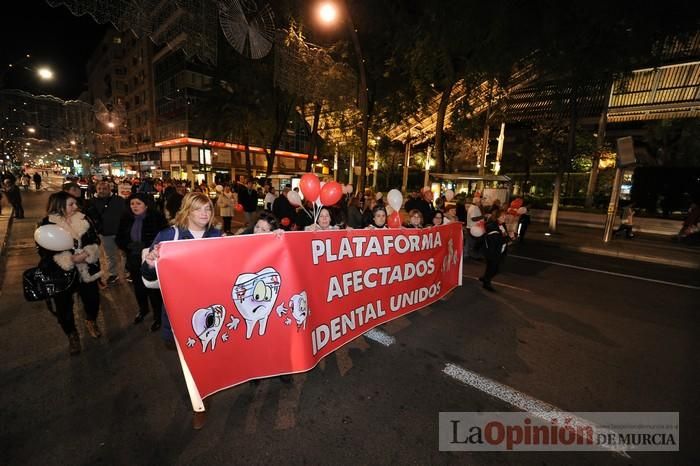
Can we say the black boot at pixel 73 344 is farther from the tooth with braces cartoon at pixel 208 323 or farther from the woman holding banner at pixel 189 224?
the tooth with braces cartoon at pixel 208 323

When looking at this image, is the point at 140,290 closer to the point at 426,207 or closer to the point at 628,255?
the point at 426,207

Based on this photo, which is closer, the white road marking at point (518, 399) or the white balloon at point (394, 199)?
the white road marking at point (518, 399)

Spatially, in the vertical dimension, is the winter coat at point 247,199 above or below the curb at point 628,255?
above

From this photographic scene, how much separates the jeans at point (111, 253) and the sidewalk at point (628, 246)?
13.4 meters

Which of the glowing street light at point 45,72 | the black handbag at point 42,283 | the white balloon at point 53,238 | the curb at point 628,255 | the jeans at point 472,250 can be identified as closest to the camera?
the white balloon at point 53,238

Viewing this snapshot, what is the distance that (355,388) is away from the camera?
10.3 ft

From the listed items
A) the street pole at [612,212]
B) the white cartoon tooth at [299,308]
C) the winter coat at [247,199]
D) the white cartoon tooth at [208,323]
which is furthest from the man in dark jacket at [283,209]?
the street pole at [612,212]

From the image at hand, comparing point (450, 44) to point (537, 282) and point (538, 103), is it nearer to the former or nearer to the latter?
point (537, 282)

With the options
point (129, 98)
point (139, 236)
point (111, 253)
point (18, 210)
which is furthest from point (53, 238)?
point (129, 98)

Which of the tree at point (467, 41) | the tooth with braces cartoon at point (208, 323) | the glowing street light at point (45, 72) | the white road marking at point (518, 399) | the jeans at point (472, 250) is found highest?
the tree at point (467, 41)

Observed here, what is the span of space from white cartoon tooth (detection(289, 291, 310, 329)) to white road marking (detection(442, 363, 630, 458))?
172 centimetres

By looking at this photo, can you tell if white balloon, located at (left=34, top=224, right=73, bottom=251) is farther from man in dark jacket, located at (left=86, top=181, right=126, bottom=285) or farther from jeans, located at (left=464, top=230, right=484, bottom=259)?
jeans, located at (left=464, top=230, right=484, bottom=259)

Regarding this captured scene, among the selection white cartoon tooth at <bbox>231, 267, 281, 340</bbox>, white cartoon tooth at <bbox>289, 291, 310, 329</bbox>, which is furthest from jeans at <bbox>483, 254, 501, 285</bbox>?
white cartoon tooth at <bbox>231, 267, 281, 340</bbox>

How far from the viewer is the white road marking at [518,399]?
279cm
